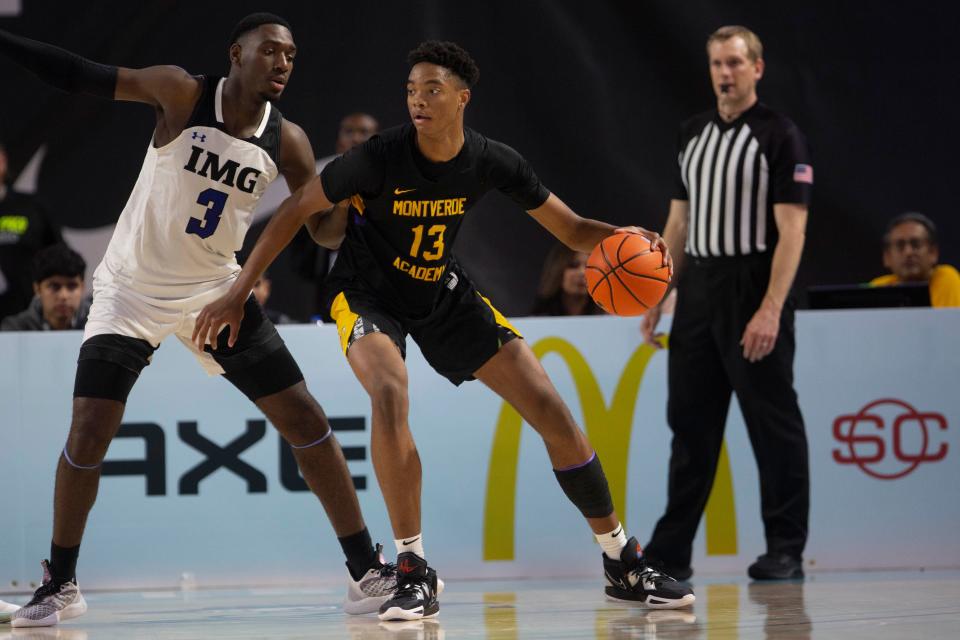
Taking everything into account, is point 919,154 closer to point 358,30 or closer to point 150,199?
point 358,30

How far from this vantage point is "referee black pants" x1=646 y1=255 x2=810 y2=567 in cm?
569

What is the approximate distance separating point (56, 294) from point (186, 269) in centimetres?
217

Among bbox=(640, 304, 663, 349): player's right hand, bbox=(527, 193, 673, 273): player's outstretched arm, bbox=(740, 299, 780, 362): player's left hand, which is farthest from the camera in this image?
bbox=(640, 304, 663, 349): player's right hand

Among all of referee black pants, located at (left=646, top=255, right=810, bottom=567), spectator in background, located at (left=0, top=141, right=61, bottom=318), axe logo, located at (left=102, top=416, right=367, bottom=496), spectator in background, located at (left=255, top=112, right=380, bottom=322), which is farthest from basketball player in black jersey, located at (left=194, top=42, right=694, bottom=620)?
spectator in background, located at (left=0, top=141, right=61, bottom=318)

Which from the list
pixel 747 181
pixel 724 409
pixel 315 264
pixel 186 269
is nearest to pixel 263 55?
pixel 186 269

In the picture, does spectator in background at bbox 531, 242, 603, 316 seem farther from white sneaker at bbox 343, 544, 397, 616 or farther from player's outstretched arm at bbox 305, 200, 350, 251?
white sneaker at bbox 343, 544, 397, 616

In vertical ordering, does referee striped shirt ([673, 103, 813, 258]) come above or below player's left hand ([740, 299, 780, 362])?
above

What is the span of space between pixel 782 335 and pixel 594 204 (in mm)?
2218

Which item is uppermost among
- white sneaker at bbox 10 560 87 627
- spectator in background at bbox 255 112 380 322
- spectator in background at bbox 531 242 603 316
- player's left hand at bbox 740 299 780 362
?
spectator in background at bbox 255 112 380 322

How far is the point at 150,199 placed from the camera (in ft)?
15.4

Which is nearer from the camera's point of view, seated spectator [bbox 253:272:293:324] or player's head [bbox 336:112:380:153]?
player's head [bbox 336:112:380:153]

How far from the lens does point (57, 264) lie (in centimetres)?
663

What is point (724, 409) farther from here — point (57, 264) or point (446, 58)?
point (57, 264)

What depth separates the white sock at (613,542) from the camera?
486cm
